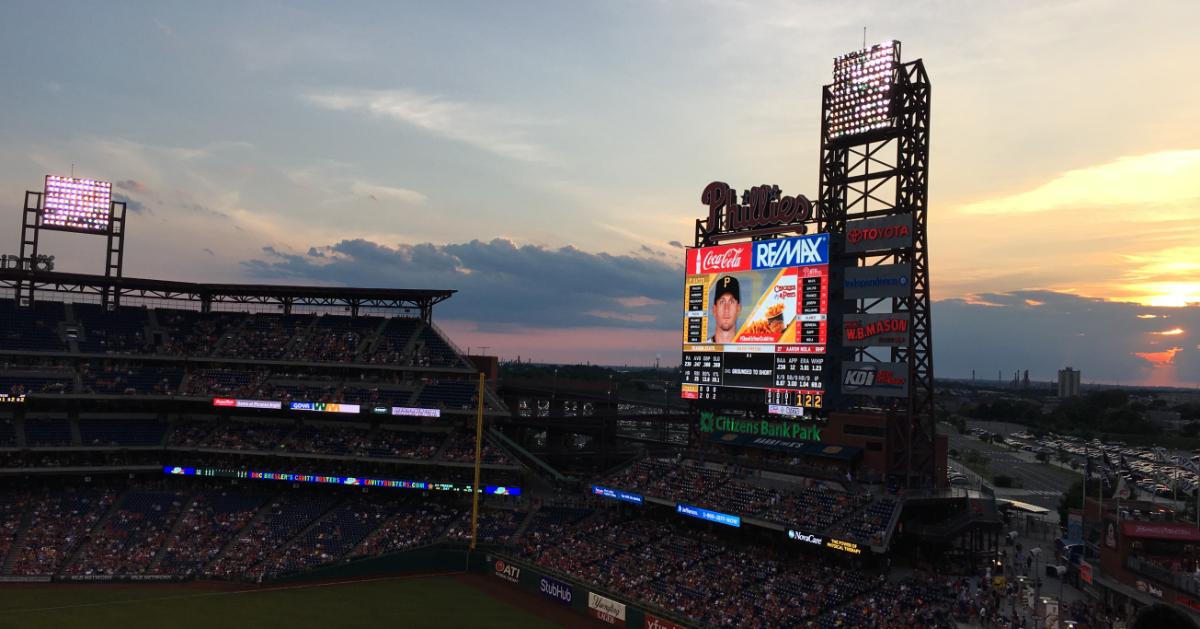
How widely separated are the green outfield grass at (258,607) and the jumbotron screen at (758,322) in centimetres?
1567

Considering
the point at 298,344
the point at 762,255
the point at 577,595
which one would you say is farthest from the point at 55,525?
the point at 762,255

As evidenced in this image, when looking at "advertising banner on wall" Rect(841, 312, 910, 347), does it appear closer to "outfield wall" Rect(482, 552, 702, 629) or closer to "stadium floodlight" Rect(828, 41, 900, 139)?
"stadium floodlight" Rect(828, 41, 900, 139)

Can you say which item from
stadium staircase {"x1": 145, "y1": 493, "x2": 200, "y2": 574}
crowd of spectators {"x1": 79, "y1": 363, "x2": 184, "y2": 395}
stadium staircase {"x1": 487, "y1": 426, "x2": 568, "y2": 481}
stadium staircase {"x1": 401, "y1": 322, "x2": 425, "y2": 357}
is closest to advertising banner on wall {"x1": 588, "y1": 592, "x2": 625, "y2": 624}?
stadium staircase {"x1": 487, "y1": 426, "x2": 568, "y2": 481}

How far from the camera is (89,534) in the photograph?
4538 centimetres

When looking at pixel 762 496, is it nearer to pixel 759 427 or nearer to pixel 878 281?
pixel 759 427

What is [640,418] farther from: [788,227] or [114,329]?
[114,329]

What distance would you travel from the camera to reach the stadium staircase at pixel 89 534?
42.5 metres

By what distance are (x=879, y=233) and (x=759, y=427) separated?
1200 cm

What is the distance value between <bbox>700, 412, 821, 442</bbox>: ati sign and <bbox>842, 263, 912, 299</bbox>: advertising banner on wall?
23.9 ft

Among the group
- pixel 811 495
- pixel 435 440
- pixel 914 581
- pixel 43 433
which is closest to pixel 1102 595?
pixel 914 581

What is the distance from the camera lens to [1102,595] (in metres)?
32.7

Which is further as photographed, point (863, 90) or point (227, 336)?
point (227, 336)

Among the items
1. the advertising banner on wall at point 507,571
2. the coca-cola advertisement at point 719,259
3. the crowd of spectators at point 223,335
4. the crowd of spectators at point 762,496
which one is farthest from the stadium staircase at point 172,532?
the coca-cola advertisement at point 719,259

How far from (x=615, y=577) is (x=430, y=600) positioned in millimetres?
9322
